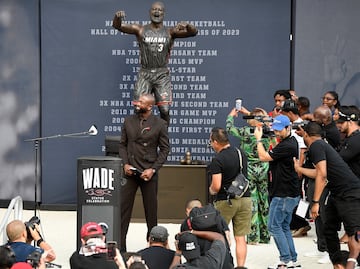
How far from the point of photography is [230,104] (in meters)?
14.4

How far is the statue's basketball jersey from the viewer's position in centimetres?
1291

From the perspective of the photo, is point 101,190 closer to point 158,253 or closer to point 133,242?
point 133,242

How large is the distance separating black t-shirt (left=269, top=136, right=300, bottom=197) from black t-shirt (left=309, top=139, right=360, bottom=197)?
0.57 m

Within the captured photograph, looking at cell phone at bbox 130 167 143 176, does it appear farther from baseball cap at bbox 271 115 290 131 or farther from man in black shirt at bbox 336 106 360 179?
man in black shirt at bbox 336 106 360 179

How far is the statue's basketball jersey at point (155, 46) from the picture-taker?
508 inches

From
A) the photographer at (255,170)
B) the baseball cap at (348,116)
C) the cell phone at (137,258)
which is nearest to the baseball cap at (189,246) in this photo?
the cell phone at (137,258)

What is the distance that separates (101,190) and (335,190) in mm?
2511

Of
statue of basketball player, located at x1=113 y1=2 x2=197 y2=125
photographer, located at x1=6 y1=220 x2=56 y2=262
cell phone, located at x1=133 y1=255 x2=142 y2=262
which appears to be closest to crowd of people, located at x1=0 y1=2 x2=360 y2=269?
photographer, located at x1=6 y1=220 x2=56 y2=262

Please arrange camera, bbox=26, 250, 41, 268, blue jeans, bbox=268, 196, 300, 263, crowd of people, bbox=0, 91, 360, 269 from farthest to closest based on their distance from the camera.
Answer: blue jeans, bbox=268, 196, 300, 263 → crowd of people, bbox=0, 91, 360, 269 → camera, bbox=26, 250, 41, 268

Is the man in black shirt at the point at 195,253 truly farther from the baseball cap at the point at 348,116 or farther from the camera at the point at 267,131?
the camera at the point at 267,131

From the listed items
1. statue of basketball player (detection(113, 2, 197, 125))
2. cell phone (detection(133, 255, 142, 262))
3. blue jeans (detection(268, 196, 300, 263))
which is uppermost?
statue of basketball player (detection(113, 2, 197, 125))

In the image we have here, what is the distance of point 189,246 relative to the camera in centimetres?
675

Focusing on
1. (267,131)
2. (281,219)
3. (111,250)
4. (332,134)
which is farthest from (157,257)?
(332,134)

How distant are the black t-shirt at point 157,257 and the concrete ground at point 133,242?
323cm
